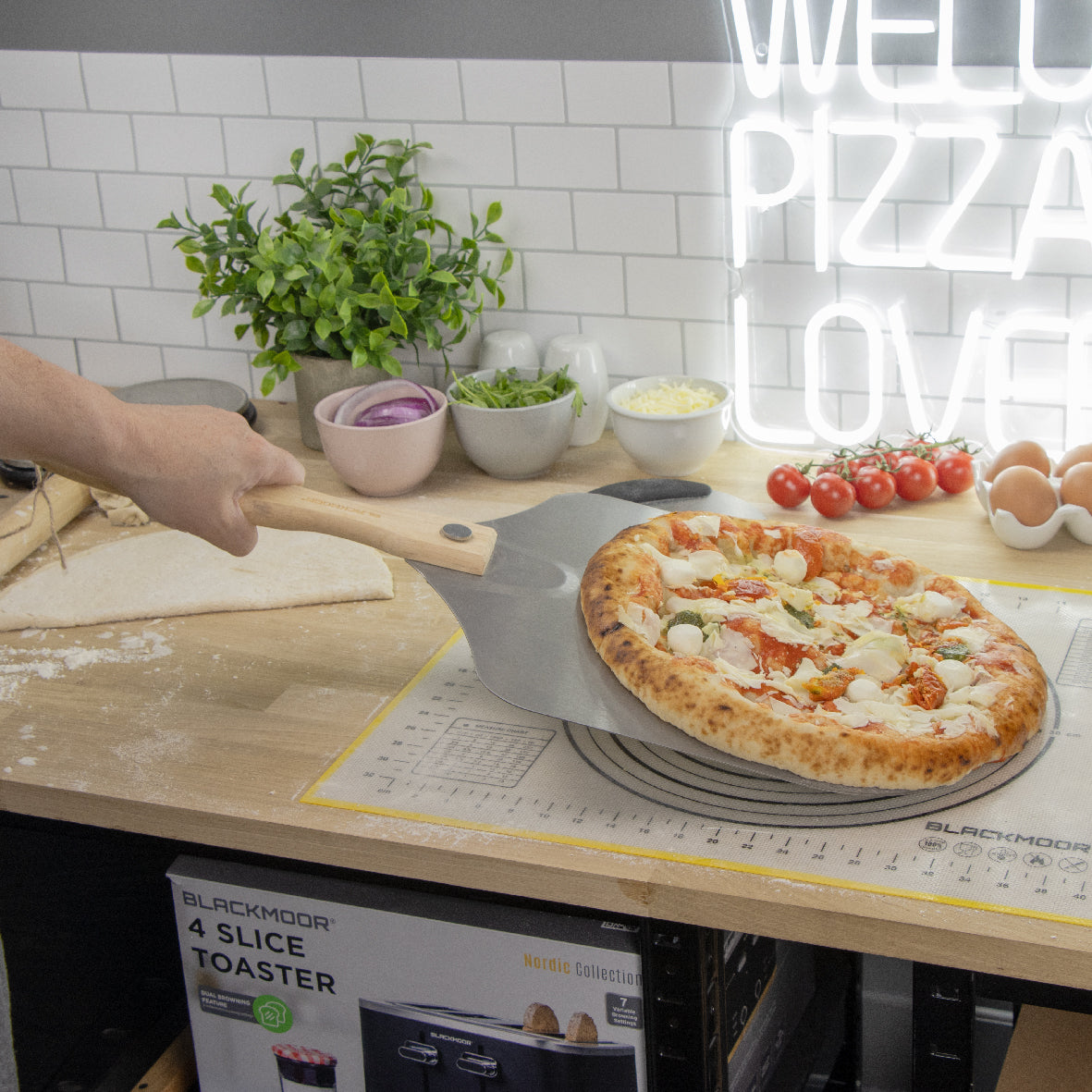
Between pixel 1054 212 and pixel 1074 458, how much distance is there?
1.06ft

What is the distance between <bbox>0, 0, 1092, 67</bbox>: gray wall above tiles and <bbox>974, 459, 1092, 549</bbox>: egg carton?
545 mm

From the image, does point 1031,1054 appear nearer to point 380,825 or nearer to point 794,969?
point 794,969

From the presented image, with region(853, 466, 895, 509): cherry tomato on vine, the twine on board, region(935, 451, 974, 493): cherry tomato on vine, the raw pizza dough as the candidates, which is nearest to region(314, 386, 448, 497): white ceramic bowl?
the raw pizza dough

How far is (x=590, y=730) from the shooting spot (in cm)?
131

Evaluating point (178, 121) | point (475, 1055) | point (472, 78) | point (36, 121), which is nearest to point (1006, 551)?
point (475, 1055)

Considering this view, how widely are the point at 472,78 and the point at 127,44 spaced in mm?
601

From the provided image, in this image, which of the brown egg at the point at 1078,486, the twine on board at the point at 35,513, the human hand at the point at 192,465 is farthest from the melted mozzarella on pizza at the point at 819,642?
the twine on board at the point at 35,513

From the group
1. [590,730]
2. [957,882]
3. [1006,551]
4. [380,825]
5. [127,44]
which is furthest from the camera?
[127,44]

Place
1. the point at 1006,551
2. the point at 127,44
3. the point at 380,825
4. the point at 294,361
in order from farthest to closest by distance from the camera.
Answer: the point at 127,44 < the point at 294,361 < the point at 1006,551 < the point at 380,825

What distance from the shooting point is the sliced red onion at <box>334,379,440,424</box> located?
1873 millimetres

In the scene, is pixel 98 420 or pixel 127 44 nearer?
pixel 98 420

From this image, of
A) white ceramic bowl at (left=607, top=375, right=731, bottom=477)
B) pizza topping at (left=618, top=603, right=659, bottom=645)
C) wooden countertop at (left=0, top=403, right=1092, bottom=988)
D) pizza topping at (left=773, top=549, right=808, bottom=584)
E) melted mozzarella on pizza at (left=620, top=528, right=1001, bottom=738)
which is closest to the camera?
wooden countertop at (left=0, top=403, right=1092, bottom=988)

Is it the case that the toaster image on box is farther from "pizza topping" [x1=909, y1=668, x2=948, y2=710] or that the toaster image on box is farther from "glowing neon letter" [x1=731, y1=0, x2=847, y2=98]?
"glowing neon letter" [x1=731, y1=0, x2=847, y2=98]

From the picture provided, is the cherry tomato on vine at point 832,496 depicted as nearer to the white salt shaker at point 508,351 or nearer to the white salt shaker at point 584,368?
the white salt shaker at point 584,368
